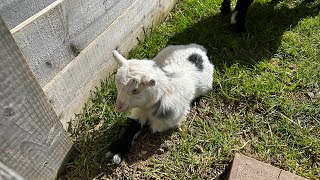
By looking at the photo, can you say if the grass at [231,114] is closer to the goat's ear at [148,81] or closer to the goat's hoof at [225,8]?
the goat's hoof at [225,8]

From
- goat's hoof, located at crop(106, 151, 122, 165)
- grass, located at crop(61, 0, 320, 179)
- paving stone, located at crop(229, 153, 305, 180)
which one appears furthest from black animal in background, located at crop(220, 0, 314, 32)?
goat's hoof, located at crop(106, 151, 122, 165)

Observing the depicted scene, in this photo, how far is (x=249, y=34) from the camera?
3977mm

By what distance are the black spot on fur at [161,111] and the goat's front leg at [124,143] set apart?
0.29 m

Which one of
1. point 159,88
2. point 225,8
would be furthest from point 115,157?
point 225,8

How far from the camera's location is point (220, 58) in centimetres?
367

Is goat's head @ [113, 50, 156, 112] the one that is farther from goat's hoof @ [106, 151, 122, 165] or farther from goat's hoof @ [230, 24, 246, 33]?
goat's hoof @ [230, 24, 246, 33]

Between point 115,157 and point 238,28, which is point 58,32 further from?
point 238,28

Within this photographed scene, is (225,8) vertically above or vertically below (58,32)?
below

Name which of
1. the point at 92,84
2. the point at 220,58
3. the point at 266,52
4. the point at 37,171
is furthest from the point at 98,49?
the point at 266,52

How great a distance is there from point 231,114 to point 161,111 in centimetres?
92

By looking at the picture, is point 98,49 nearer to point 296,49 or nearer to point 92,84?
point 92,84

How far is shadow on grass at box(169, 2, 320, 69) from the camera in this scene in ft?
12.2

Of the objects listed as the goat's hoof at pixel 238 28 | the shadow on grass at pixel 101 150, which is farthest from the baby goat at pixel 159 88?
the goat's hoof at pixel 238 28

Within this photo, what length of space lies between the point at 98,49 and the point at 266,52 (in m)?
2.13
